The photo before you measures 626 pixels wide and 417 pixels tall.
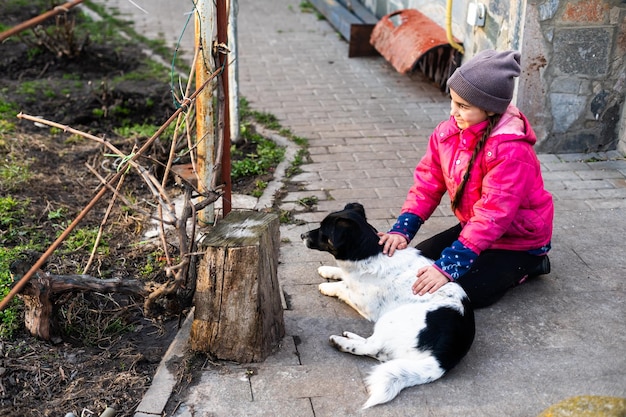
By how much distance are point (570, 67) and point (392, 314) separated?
10.6ft

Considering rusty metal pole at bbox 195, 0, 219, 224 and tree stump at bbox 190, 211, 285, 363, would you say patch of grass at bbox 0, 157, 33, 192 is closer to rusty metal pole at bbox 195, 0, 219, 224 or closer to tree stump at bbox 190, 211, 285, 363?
rusty metal pole at bbox 195, 0, 219, 224

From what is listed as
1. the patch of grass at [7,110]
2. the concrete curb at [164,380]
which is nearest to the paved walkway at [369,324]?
the concrete curb at [164,380]

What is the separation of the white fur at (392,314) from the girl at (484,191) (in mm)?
70

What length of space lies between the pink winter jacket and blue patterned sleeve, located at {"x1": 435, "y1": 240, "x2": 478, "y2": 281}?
4 centimetres

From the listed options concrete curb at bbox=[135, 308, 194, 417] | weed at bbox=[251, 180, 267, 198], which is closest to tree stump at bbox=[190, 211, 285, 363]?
concrete curb at bbox=[135, 308, 194, 417]

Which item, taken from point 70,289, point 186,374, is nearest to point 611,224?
point 186,374

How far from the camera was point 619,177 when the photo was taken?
5820 mm

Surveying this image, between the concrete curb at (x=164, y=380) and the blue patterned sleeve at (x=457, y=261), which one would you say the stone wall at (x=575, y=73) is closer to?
the blue patterned sleeve at (x=457, y=261)

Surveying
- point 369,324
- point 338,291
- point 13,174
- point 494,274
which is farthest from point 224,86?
point 13,174

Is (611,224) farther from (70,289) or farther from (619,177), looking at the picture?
(70,289)

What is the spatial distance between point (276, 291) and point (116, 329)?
93cm

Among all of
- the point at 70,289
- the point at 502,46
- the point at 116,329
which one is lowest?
the point at 116,329

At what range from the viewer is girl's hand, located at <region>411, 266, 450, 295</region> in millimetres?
3654

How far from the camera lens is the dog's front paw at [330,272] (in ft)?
14.2
